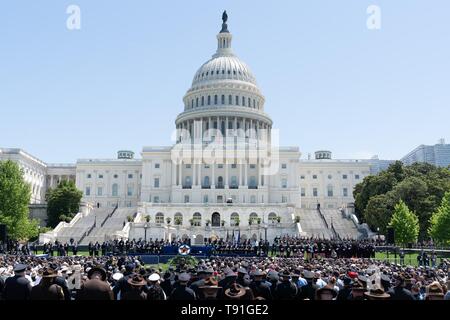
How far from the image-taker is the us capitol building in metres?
81.4

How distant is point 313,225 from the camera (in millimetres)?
84875

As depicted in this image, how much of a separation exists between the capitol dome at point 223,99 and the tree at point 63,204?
35942mm

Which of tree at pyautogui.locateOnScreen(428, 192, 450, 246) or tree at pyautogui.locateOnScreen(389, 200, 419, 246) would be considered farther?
tree at pyautogui.locateOnScreen(389, 200, 419, 246)

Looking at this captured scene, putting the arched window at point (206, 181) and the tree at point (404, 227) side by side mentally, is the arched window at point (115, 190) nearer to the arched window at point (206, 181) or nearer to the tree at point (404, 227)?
the arched window at point (206, 181)

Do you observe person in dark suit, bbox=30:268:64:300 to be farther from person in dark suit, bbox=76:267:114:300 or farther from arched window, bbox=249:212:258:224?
arched window, bbox=249:212:258:224

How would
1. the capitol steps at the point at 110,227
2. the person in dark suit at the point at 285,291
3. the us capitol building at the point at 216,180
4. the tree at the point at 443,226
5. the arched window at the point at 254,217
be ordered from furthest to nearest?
the arched window at the point at 254,217
the us capitol building at the point at 216,180
the capitol steps at the point at 110,227
the tree at the point at 443,226
the person in dark suit at the point at 285,291

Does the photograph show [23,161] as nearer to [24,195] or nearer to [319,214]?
[24,195]

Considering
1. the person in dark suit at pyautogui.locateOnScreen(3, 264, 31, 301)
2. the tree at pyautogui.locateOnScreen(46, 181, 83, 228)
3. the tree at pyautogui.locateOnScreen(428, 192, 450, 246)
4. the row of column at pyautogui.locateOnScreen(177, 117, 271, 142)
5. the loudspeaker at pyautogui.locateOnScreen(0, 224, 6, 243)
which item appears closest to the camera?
the person in dark suit at pyautogui.locateOnScreen(3, 264, 31, 301)

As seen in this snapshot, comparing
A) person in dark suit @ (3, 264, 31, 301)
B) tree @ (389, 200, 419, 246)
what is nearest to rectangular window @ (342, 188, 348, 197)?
tree @ (389, 200, 419, 246)

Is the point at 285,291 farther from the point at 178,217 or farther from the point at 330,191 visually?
the point at 330,191

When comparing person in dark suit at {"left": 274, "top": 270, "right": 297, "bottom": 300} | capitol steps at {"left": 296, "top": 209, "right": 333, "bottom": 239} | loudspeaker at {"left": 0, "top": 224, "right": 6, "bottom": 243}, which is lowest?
person in dark suit at {"left": 274, "top": 270, "right": 297, "bottom": 300}

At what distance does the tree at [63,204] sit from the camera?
3666 inches

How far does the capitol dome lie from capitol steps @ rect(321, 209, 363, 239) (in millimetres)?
37092

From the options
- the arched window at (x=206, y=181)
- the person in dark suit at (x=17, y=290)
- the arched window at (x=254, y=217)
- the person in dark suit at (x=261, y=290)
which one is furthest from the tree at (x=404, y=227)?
the person in dark suit at (x=17, y=290)
